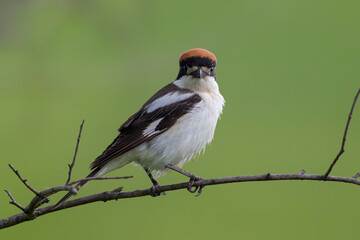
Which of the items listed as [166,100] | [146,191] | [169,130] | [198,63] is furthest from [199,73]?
[146,191]

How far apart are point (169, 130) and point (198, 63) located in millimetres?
401

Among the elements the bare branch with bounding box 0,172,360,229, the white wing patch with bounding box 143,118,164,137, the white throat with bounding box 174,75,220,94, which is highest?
the white throat with bounding box 174,75,220,94

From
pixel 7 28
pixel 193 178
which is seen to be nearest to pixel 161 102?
pixel 193 178

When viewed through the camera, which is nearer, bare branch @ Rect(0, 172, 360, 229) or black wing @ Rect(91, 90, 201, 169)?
bare branch @ Rect(0, 172, 360, 229)

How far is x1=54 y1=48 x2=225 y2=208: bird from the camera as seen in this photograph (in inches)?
94.2

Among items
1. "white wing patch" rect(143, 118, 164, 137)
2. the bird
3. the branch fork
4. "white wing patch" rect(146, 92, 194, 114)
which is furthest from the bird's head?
the branch fork

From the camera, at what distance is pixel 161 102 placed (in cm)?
253

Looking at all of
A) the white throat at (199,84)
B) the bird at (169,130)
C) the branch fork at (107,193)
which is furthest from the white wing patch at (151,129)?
the branch fork at (107,193)

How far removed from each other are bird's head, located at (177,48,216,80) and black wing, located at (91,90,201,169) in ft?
0.41

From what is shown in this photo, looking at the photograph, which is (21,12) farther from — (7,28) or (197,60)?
(197,60)

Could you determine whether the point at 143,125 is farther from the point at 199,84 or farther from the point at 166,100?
the point at 199,84

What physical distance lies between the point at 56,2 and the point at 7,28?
27.6 inches

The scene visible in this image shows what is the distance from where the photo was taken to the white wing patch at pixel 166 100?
8.23ft

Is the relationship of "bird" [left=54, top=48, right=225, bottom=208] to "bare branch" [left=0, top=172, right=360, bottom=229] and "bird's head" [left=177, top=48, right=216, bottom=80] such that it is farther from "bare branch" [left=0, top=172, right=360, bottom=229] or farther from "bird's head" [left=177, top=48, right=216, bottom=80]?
"bare branch" [left=0, top=172, right=360, bottom=229]
